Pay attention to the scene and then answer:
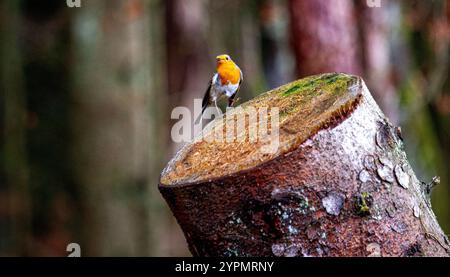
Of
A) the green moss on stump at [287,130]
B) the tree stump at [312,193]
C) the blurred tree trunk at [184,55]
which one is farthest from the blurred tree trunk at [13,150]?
the tree stump at [312,193]

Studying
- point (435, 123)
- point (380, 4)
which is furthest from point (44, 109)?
point (435, 123)

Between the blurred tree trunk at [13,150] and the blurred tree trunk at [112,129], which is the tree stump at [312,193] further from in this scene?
the blurred tree trunk at [13,150]

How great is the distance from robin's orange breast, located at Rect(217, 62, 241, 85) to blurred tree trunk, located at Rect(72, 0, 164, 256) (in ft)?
5.41

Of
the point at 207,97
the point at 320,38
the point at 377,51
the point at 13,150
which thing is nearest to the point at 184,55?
the point at 13,150

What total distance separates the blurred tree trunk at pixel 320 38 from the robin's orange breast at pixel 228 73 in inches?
82.3

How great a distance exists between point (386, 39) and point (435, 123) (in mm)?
4273

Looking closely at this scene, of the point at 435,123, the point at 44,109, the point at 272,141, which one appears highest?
the point at 272,141

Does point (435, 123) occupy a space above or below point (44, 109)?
below

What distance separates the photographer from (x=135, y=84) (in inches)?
185

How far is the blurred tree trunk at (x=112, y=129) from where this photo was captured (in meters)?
4.56

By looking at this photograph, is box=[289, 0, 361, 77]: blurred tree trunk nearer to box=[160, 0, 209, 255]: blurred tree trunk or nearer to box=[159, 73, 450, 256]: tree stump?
box=[159, 73, 450, 256]: tree stump

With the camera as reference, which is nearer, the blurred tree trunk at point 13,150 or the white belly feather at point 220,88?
the white belly feather at point 220,88
